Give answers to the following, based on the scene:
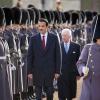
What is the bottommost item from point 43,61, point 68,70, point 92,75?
point 68,70

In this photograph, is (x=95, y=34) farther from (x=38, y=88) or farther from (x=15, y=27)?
(x=15, y=27)

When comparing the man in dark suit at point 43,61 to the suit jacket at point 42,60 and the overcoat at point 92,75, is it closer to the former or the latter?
the suit jacket at point 42,60

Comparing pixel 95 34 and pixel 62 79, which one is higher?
pixel 95 34

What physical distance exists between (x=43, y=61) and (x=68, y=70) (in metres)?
1.10

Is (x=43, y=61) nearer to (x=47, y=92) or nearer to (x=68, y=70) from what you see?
(x=47, y=92)

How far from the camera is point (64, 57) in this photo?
11641 millimetres

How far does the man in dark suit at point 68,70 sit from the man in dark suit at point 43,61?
90cm

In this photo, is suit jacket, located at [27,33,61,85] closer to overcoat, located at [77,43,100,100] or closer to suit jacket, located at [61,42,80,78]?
suit jacket, located at [61,42,80,78]

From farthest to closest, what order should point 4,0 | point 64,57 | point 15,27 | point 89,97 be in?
point 4,0, point 15,27, point 64,57, point 89,97

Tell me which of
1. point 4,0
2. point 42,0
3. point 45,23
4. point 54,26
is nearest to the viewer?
point 45,23

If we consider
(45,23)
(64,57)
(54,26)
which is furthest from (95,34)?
(54,26)

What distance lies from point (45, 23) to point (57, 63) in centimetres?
71

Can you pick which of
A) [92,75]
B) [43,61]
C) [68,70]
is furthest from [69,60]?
[92,75]

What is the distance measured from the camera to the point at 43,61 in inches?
421
